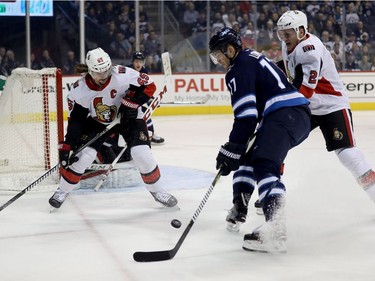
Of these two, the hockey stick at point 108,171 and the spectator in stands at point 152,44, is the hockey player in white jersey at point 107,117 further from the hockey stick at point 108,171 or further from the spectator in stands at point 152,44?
the spectator in stands at point 152,44

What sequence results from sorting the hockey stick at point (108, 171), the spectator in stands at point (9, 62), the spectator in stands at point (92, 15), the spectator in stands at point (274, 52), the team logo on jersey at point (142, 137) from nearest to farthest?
1. the team logo on jersey at point (142, 137)
2. the hockey stick at point (108, 171)
3. the spectator in stands at point (9, 62)
4. the spectator in stands at point (92, 15)
5. the spectator in stands at point (274, 52)

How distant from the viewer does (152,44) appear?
959cm

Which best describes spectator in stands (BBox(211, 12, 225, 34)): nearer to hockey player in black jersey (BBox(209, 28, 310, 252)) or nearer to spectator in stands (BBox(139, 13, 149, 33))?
spectator in stands (BBox(139, 13, 149, 33))

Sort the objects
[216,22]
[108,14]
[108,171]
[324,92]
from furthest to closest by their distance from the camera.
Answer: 1. [216,22]
2. [108,14]
3. [108,171]
4. [324,92]

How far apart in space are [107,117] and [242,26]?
6.48 m

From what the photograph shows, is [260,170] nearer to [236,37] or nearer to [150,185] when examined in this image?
[236,37]

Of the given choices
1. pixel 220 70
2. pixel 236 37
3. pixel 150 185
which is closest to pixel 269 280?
pixel 236 37

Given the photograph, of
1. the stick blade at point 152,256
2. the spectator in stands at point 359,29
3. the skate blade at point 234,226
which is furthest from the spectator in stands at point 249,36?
the stick blade at point 152,256

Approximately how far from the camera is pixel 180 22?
9734mm

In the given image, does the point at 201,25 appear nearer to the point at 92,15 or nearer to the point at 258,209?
the point at 92,15

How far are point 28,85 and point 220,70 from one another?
5.16 metres

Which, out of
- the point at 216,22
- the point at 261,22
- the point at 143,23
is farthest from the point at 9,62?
the point at 261,22

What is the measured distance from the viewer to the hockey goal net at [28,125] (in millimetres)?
4582

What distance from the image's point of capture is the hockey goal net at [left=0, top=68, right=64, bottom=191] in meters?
4.58
